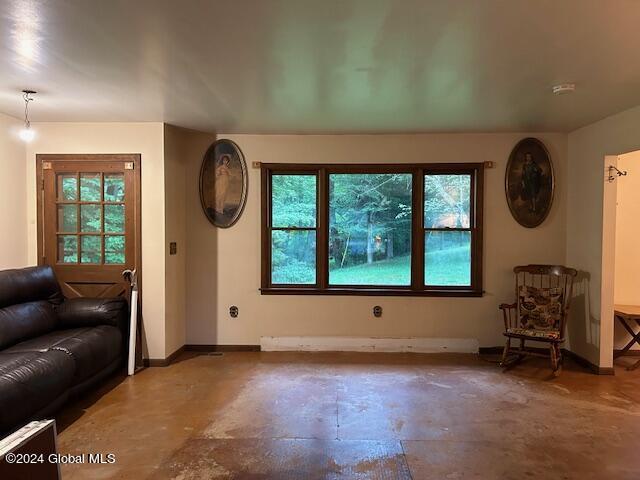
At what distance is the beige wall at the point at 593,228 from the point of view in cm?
387

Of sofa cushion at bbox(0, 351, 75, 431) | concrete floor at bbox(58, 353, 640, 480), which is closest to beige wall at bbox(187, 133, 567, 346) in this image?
concrete floor at bbox(58, 353, 640, 480)

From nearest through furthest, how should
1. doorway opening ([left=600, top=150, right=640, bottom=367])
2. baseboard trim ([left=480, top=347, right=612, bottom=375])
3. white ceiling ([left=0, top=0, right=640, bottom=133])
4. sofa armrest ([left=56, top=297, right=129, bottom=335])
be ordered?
white ceiling ([left=0, top=0, right=640, bottom=133])
sofa armrest ([left=56, top=297, right=129, bottom=335])
baseboard trim ([left=480, top=347, right=612, bottom=375])
doorway opening ([left=600, top=150, right=640, bottom=367])

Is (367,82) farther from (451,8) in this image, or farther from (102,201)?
(102,201)

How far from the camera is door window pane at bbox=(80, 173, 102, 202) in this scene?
4129 mm

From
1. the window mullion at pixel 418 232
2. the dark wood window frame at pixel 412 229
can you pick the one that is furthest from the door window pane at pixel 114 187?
the window mullion at pixel 418 232

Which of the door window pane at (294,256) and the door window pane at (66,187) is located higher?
the door window pane at (66,187)

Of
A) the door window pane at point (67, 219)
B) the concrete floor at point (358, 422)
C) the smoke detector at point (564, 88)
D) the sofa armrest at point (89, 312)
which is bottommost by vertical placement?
the concrete floor at point (358, 422)

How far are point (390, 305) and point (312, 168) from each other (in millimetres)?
1811

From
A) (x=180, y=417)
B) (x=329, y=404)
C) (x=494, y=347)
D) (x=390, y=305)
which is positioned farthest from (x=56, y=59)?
(x=494, y=347)

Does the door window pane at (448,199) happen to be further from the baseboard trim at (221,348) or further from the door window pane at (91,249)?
the door window pane at (91,249)

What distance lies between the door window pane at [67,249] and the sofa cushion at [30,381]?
1.38 meters

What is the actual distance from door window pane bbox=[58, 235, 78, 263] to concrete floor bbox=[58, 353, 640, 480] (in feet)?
4.46

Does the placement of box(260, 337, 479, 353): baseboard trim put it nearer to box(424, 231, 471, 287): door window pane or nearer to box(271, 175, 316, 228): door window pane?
box(424, 231, 471, 287): door window pane

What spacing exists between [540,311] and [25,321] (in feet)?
15.8
